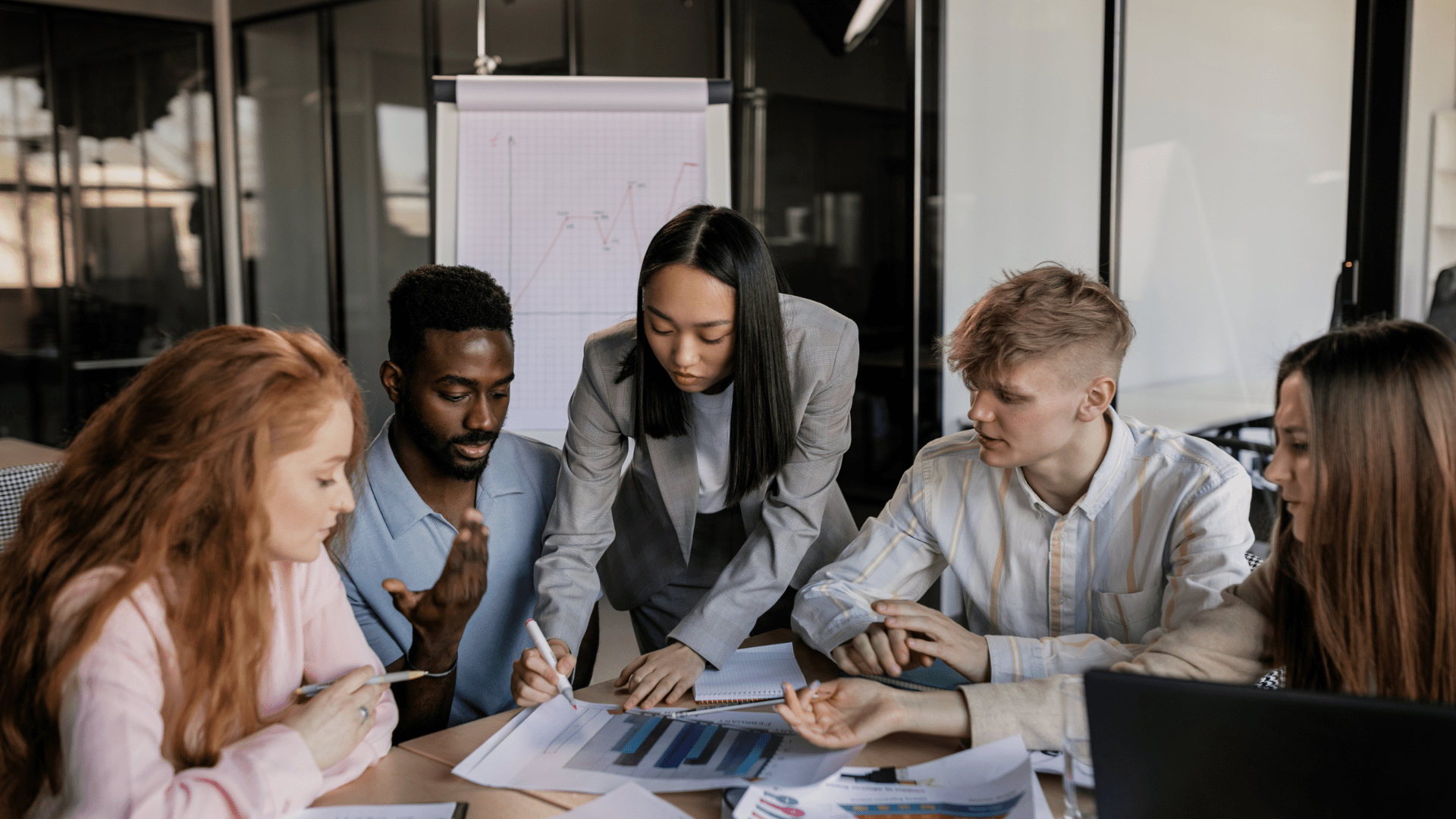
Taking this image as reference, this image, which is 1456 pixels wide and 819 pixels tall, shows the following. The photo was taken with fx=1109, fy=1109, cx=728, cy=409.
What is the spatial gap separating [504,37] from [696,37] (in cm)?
99

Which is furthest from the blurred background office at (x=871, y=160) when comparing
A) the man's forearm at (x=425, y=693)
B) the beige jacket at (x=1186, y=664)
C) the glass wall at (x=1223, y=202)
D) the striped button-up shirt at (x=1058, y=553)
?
the beige jacket at (x=1186, y=664)

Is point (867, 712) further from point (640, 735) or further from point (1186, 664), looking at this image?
point (1186, 664)

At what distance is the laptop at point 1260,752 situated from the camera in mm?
710

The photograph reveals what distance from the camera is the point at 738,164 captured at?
4.17 meters

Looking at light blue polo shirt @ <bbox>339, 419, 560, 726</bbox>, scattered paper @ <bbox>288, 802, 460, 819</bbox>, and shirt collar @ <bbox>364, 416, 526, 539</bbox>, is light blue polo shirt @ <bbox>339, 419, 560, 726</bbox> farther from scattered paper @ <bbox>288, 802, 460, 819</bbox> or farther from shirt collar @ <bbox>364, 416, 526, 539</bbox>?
scattered paper @ <bbox>288, 802, 460, 819</bbox>

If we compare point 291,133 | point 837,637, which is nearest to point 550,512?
point 837,637

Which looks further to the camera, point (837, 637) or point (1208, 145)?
point (1208, 145)

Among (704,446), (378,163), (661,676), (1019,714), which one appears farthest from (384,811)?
(378,163)

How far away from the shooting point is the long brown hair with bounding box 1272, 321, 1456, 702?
1.10 meters

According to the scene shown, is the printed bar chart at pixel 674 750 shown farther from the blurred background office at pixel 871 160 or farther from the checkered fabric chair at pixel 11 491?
the blurred background office at pixel 871 160

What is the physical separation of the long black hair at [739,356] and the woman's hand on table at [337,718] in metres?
0.72

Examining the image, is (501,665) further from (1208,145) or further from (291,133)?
(291,133)

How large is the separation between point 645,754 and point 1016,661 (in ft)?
1.77

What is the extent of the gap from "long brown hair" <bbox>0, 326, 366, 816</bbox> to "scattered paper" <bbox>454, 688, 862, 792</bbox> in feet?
0.97
